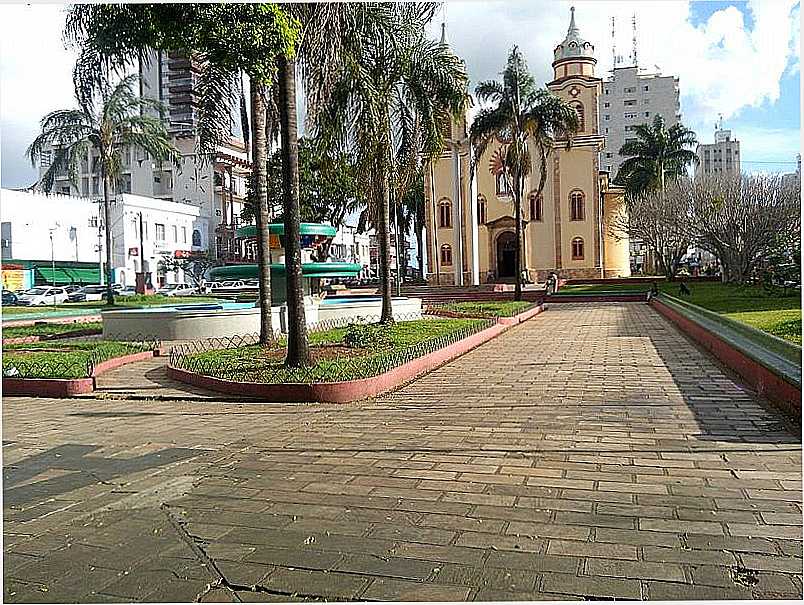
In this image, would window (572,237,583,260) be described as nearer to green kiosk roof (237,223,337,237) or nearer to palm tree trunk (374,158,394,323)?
green kiosk roof (237,223,337,237)

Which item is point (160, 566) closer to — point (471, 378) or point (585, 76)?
point (471, 378)

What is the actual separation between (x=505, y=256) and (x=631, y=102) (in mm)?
69695

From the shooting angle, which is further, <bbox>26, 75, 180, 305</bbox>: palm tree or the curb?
<bbox>26, 75, 180, 305</bbox>: palm tree

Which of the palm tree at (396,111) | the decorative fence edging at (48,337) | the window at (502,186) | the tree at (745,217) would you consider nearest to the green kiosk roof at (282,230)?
the palm tree at (396,111)

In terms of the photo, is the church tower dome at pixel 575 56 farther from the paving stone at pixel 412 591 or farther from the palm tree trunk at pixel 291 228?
the paving stone at pixel 412 591

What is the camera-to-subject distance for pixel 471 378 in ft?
34.0

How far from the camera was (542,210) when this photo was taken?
1763 inches

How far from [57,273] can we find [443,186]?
25134 millimetres

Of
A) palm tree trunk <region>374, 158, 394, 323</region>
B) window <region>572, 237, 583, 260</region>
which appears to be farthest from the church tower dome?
palm tree trunk <region>374, 158, 394, 323</region>

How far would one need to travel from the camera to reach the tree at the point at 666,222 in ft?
119

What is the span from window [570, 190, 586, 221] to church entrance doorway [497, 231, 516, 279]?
12.7 feet

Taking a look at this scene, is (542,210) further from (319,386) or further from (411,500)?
(411,500)

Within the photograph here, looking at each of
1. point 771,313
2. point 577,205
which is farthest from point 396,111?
point 577,205

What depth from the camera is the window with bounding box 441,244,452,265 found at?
147ft
